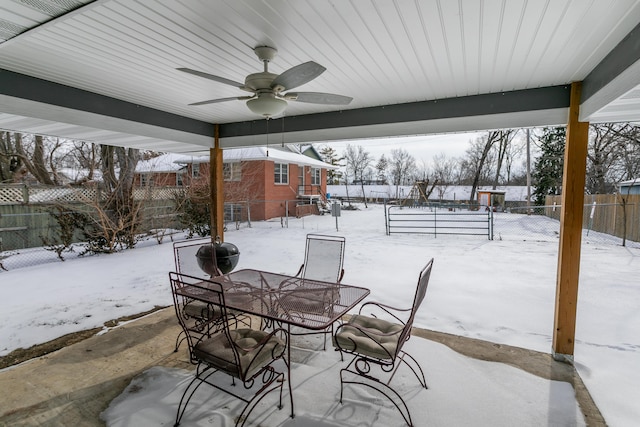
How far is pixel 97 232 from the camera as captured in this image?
736cm

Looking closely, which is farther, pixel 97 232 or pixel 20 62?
pixel 97 232

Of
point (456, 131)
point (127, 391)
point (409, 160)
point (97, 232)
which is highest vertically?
point (409, 160)

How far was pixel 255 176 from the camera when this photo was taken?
13438 mm

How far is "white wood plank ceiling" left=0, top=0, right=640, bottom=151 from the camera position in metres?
1.78

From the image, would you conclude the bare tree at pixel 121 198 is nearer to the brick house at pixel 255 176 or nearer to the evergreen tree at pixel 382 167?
the brick house at pixel 255 176

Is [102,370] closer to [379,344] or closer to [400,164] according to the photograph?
[379,344]

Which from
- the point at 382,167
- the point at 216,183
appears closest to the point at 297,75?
the point at 216,183

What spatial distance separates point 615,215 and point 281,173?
472 inches

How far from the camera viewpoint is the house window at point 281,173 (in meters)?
14.6

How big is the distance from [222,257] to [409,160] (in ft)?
97.6

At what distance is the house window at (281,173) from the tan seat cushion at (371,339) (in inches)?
486

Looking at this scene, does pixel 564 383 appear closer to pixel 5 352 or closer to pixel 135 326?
pixel 135 326

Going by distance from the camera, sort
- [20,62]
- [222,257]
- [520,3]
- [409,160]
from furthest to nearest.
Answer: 1. [409,160]
2. [222,257]
3. [20,62]
4. [520,3]

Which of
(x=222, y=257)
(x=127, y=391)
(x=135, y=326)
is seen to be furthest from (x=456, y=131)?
(x=135, y=326)
